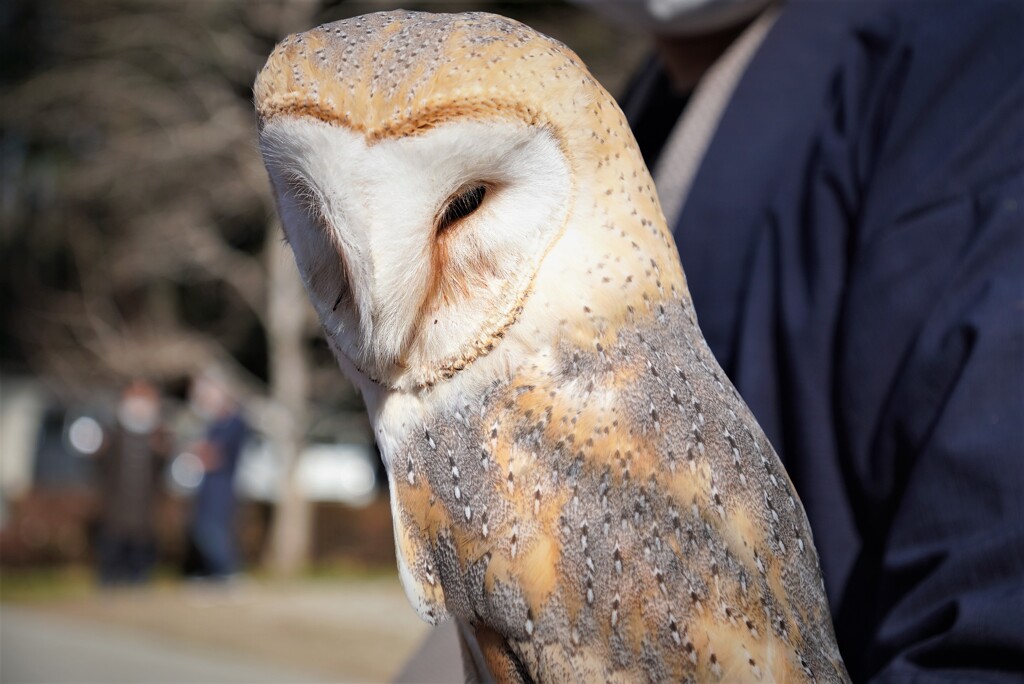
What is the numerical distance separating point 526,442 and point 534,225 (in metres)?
0.17

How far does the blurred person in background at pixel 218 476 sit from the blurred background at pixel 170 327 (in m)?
0.02

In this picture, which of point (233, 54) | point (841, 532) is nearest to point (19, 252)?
point (233, 54)

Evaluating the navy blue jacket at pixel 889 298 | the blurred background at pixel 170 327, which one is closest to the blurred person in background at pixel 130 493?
the blurred background at pixel 170 327

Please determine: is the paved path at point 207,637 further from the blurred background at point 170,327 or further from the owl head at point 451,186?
the owl head at point 451,186

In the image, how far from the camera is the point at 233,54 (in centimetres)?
1023

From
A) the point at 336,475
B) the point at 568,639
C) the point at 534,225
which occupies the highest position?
the point at 534,225

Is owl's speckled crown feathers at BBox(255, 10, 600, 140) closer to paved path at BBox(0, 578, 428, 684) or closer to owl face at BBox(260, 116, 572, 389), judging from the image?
owl face at BBox(260, 116, 572, 389)

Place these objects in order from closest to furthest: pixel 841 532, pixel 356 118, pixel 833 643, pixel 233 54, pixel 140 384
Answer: pixel 356 118
pixel 833 643
pixel 841 532
pixel 140 384
pixel 233 54

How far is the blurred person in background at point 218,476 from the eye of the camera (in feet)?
29.5

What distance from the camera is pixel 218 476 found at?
9062mm

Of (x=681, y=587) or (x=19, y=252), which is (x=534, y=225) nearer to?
(x=681, y=587)

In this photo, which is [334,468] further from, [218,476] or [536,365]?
[536,365]

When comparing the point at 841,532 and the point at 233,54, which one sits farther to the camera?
the point at 233,54

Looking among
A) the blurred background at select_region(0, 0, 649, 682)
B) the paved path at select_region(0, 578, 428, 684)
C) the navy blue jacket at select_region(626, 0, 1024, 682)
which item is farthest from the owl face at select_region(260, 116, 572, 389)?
the blurred background at select_region(0, 0, 649, 682)
